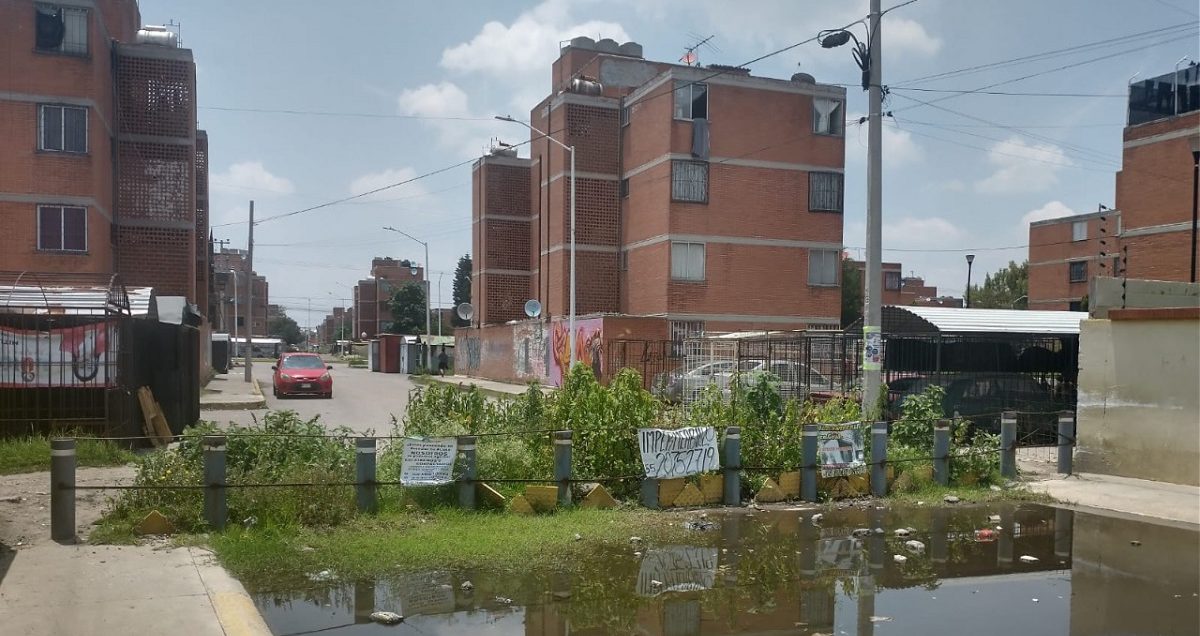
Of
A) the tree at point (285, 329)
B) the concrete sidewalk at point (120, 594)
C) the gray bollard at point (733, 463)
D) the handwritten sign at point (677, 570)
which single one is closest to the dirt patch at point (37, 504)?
the concrete sidewalk at point (120, 594)

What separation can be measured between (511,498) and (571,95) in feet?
115

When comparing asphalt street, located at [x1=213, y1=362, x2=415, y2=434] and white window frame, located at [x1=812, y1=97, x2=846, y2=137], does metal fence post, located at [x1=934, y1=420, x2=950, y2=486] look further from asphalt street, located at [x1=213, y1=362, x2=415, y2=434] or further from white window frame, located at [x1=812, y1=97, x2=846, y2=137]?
white window frame, located at [x1=812, y1=97, x2=846, y2=137]

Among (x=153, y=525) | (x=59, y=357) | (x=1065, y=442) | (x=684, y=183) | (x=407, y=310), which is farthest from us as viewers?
(x=407, y=310)

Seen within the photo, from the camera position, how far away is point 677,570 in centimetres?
762

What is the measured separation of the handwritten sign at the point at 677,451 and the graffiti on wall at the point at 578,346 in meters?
22.5

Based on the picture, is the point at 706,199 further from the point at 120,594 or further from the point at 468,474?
the point at 120,594

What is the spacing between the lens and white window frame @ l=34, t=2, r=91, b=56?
2884cm

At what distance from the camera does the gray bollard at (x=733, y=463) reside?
405 inches

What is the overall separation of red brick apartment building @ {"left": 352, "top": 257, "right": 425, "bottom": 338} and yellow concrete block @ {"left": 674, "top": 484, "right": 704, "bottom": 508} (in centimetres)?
10802

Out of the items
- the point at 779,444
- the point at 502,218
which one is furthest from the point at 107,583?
the point at 502,218

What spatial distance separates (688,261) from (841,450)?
26.6m

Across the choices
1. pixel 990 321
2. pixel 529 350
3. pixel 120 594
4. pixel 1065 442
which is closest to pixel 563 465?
pixel 120 594

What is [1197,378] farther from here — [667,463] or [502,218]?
[502,218]

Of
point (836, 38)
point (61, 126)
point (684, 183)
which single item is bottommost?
point (836, 38)
